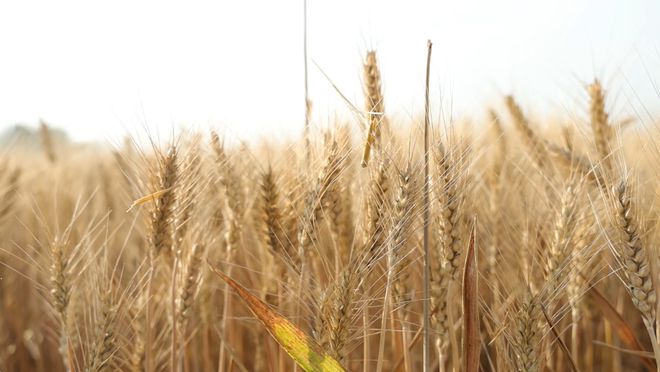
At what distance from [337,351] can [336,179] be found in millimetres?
394

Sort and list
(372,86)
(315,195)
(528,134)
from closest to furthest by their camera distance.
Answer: (315,195) < (372,86) < (528,134)

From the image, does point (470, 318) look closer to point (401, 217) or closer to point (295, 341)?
point (401, 217)

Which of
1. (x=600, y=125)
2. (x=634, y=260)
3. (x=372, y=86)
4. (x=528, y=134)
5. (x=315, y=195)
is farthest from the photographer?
(x=528, y=134)

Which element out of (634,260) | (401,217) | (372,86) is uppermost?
(372,86)

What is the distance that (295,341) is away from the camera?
1274 millimetres

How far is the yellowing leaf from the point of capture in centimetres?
124

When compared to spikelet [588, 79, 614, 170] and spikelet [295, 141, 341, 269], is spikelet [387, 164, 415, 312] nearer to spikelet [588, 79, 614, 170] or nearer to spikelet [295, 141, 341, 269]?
spikelet [295, 141, 341, 269]

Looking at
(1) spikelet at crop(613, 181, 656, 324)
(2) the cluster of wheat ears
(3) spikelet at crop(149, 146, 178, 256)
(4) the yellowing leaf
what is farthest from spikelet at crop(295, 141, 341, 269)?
Answer: (1) spikelet at crop(613, 181, 656, 324)

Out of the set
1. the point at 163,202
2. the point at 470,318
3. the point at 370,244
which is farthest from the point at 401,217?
the point at 163,202

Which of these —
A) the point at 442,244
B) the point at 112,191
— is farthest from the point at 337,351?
the point at 112,191

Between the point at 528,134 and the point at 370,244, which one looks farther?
the point at 528,134

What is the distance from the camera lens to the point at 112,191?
3488mm

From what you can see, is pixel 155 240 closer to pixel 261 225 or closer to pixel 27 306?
pixel 261 225

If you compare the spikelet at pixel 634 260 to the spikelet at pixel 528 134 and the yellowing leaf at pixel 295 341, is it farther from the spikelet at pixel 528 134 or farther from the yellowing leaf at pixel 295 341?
the spikelet at pixel 528 134
